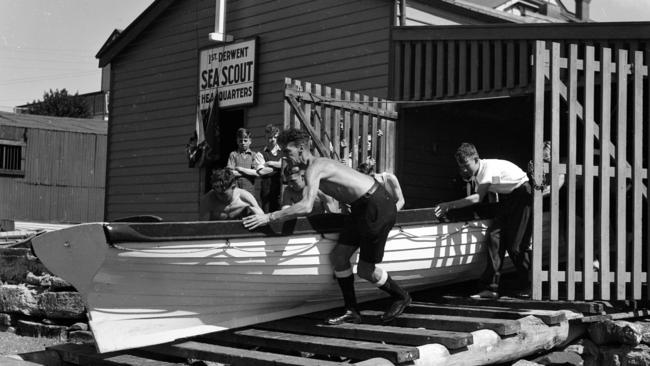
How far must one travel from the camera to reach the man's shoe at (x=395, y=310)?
23.9 feet

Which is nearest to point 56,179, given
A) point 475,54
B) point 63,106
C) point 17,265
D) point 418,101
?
point 17,265

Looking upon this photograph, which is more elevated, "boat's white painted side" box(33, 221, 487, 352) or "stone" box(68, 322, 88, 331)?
"boat's white painted side" box(33, 221, 487, 352)

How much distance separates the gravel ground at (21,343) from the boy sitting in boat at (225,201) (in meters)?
3.43

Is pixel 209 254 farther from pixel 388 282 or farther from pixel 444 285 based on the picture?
pixel 444 285

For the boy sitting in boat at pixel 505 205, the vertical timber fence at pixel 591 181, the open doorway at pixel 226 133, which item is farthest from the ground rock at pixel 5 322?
the vertical timber fence at pixel 591 181

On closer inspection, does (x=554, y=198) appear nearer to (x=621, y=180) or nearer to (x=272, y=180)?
(x=621, y=180)

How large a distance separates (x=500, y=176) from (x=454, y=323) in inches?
63.2

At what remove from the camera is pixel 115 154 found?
53.8 feet

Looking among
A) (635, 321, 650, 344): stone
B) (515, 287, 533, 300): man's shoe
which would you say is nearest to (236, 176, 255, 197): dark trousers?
(515, 287, 533, 300): man's shoe

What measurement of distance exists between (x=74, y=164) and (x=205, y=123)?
828 inches

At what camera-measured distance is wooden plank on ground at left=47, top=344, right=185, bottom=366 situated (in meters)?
7.34

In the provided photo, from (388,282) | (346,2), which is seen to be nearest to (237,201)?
(388,282)

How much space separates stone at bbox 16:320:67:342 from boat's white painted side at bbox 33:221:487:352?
3.96 m

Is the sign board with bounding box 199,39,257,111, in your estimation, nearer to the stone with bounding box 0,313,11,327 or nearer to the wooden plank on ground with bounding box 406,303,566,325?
the stone with bounding box 0,313,11,327
